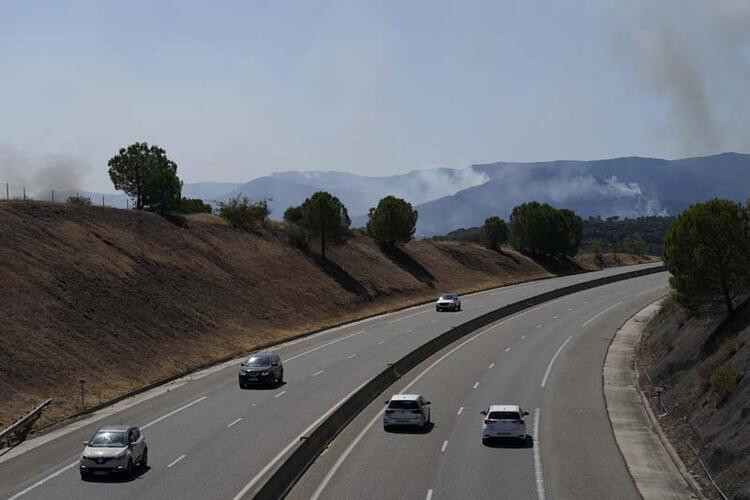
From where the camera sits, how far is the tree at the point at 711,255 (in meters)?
38.2

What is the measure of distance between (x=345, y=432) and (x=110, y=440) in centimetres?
871

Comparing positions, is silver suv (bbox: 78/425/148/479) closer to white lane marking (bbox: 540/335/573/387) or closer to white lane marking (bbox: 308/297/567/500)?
white lane marking (bbox: 308/297/567/500)

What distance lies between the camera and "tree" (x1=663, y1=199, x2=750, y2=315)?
38250 millimetres

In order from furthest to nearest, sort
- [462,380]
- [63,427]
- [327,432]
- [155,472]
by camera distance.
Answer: [462,380], [63,427], [327,432], [155,472]

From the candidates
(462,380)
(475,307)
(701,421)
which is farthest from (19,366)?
(475,307)

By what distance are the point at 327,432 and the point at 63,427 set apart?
1092cm

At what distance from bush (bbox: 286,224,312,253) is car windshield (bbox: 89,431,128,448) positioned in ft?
214

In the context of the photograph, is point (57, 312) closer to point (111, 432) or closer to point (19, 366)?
point (19, 366)

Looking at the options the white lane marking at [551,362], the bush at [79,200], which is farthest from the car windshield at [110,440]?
the bush at [79,200]

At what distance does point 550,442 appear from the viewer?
1101 inches

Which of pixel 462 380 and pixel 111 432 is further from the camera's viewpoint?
pixel 462 380

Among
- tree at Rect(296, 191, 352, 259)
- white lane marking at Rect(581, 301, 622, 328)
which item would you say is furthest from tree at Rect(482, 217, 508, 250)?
white lane marking at Rect(581, 301, 622, 328)

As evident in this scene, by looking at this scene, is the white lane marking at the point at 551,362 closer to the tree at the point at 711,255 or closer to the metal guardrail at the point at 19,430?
the tree at the point at 711,255

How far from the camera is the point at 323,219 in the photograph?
89562 mm
